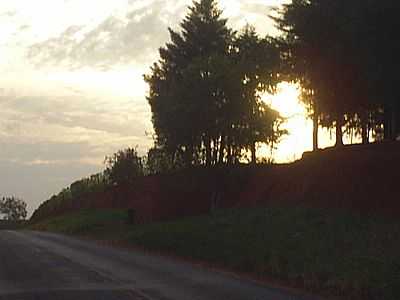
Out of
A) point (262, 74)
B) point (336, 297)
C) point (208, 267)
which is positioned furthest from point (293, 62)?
point (336, 297)

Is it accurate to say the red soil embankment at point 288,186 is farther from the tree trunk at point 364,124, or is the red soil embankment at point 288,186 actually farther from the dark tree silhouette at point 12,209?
the dark tree silhouette at point 12,209

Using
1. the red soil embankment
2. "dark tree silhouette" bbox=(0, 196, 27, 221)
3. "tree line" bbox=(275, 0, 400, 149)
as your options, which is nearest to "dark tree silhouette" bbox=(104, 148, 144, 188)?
the red soil embankment

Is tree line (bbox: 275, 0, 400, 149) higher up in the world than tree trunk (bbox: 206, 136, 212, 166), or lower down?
higher up

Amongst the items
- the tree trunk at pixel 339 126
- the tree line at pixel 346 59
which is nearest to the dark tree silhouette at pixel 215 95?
the tree line at pixel 346 59

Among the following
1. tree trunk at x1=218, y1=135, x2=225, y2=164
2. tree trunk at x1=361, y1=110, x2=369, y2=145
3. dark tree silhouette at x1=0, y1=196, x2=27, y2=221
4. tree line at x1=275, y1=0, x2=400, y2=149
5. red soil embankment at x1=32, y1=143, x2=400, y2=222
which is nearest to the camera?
tree line at x1=275, y1=0, x2=400, y2=149

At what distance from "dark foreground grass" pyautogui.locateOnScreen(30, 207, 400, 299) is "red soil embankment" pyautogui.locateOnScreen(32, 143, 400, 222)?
1.83 meters

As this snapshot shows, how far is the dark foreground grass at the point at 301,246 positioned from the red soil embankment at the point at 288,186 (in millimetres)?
1833

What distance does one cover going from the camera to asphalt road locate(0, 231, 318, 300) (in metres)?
16.7

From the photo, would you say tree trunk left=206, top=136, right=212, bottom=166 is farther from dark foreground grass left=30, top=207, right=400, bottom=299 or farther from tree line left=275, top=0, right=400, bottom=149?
dark foreground grass left=30, top=207, right=400, bottom=299

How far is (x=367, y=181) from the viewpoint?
33.6m

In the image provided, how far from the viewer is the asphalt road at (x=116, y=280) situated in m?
16.7

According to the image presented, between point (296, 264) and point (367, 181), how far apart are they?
41.5 feet

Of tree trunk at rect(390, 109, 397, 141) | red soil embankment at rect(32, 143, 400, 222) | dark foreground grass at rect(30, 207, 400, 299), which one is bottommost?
dark foreground grass at rect(30, 207, 400, 299)

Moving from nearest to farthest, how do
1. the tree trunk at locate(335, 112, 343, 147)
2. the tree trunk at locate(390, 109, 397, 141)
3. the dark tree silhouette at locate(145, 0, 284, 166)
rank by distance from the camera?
the tree trunk at locate(390, 109, 397, 141), the tree trunk at locate(335, 112, 343, 147), the dark tree silhouette at locate(145, 0, 284, 166)
